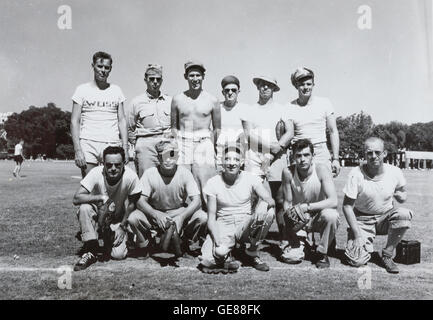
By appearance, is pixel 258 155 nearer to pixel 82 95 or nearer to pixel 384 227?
pixel 384 227

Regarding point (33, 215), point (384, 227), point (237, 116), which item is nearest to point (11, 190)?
point (33, 215)

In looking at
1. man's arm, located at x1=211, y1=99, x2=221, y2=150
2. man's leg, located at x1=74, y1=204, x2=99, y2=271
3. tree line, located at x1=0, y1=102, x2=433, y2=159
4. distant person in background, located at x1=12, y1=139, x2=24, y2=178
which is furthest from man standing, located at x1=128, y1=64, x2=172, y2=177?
tree line, located at x1=0, y1=102, x2=433, y2=159

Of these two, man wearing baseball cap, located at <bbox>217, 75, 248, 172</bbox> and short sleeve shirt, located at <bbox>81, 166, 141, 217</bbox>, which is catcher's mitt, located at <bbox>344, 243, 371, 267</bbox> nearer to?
Result: man wearing baseball cap, located at <bbox>217, 75, 248, 172</bbox>

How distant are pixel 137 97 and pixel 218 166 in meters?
1.59

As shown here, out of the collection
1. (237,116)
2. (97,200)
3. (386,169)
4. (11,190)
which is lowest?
(11,190)

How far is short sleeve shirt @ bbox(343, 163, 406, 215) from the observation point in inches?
192

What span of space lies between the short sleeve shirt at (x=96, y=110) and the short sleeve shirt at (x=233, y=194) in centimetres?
176

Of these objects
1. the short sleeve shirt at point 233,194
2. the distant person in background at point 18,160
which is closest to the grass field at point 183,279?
the short sleeve shirt at point 233,194

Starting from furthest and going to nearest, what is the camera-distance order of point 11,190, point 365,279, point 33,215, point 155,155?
Result: point 11,190, point 33,215, point 155,155, point 365,279

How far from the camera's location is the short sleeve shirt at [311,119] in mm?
5402

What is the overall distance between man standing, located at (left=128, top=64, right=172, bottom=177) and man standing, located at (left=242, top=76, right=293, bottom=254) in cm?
122

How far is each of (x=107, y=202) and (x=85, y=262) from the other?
0.70 m

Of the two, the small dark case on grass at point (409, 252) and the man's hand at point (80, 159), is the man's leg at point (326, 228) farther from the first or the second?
the man's hand at point (80, 159)

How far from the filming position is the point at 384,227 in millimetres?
4938
